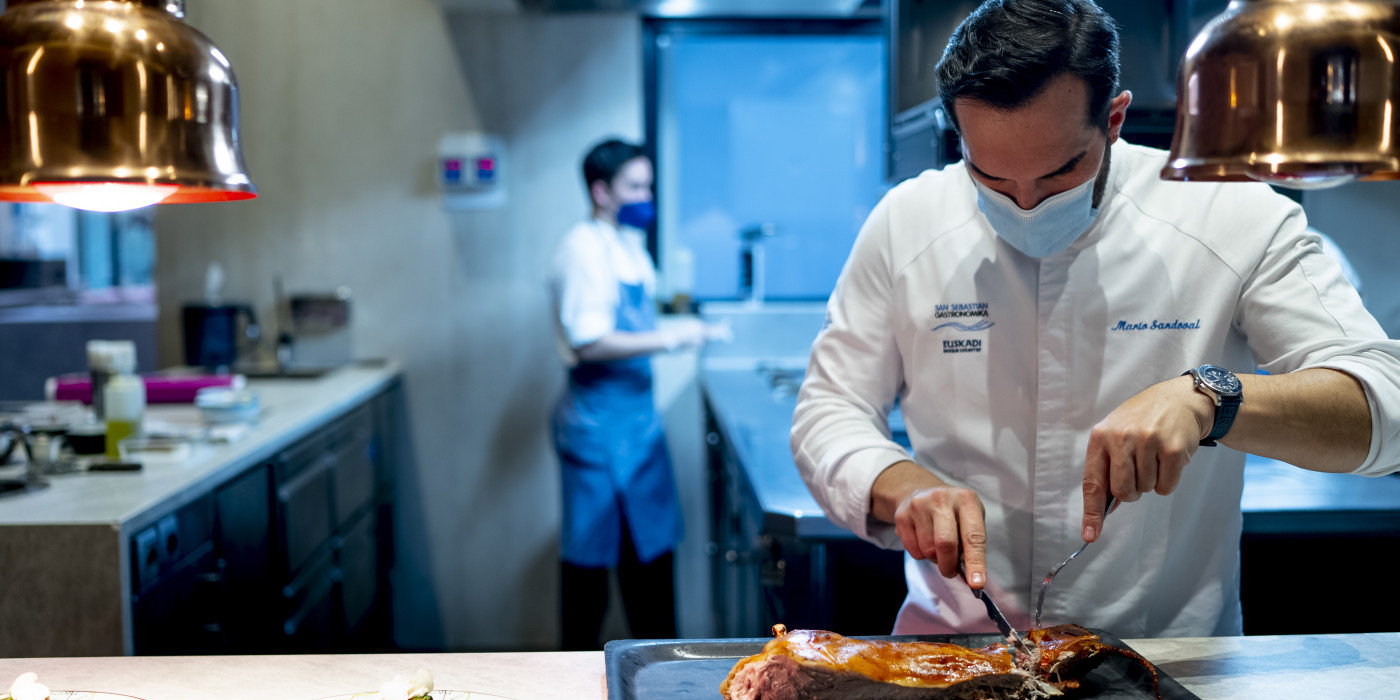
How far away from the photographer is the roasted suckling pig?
3.11 ft

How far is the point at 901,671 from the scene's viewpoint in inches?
38.3

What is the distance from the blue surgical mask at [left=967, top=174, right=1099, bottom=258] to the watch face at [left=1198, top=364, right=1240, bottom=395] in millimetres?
255

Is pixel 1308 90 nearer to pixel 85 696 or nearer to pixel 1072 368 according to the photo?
pixel 1072 368

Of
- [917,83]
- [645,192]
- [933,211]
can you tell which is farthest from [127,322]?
[933,211]

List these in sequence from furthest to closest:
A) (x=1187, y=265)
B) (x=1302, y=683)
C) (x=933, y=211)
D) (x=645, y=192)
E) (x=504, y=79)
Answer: (x=504, y=79), (x=645, y=192), (x=933, y=211), (x=1187, y=265), (x=1302, y=683)

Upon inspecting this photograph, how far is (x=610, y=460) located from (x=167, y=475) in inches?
59.6

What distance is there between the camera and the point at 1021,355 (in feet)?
4.28

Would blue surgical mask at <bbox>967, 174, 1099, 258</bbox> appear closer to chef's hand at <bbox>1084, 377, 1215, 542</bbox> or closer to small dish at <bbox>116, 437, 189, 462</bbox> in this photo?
chef's hand at <bbox>1084, 377, 1215, 542</bbox>

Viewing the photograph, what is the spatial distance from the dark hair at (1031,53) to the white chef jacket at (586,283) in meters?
2.12

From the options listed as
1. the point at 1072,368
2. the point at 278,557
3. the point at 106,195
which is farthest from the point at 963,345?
the point at 278,557

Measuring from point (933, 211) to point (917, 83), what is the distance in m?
1.12

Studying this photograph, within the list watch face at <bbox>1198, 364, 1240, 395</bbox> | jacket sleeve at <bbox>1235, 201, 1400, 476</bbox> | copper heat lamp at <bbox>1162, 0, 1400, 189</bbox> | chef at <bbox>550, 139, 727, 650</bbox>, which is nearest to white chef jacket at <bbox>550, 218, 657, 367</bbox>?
chef at <bbox>550, 139, 727, 650</bbox>

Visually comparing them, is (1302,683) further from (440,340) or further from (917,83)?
(440,340)

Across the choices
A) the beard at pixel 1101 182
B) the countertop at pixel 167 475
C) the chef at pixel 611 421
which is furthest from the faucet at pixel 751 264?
the beard at pixel 1101 182
